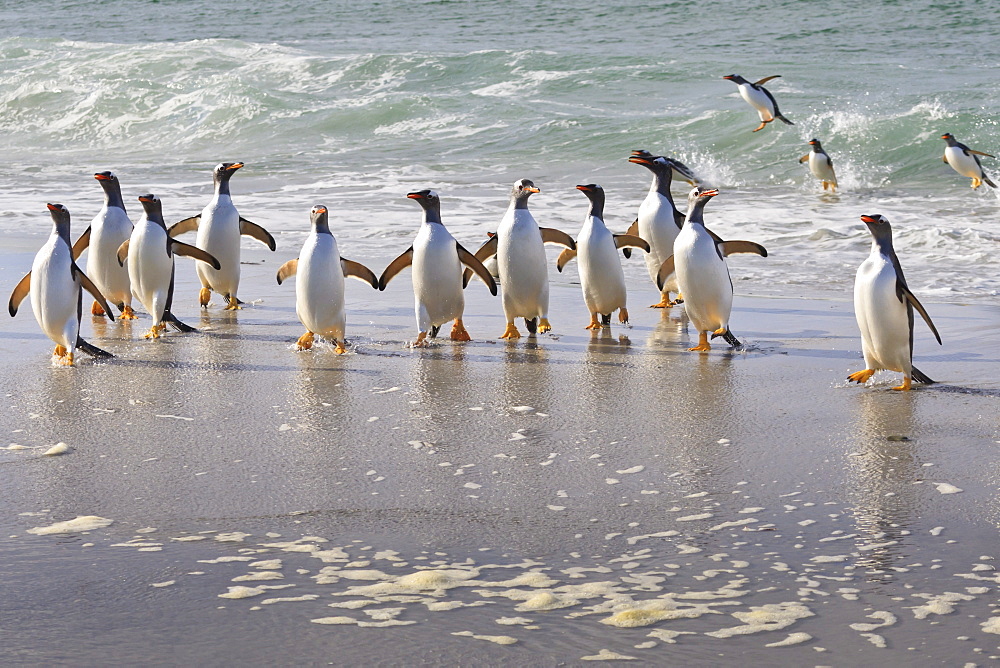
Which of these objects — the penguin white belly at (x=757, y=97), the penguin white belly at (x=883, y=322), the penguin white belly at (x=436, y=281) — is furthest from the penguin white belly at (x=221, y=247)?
the penguin white belly at (x=757, y=97)

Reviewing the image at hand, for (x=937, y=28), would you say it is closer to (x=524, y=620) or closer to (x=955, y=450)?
(x=955, y=450)

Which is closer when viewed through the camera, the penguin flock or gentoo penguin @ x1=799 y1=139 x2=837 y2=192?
A: the penguin flock

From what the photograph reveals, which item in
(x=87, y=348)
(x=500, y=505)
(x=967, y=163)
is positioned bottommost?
(x=500, y=505)

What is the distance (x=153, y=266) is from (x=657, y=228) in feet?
9.73

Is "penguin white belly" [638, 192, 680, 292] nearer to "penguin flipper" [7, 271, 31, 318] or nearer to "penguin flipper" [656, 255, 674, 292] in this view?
"penguin flipper" [656, 255, 674, 292]

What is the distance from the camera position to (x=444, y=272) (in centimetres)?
638

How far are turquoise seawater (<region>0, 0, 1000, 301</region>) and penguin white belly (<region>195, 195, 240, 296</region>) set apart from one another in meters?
1.94

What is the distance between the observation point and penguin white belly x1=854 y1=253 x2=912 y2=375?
5242 mm

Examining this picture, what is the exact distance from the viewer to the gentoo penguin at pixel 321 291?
20.1ft

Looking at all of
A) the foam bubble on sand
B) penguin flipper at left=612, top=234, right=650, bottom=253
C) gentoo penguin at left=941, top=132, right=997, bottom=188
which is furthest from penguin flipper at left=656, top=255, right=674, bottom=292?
gentoo penguin at left=941, top=132, right=997, bottom=188

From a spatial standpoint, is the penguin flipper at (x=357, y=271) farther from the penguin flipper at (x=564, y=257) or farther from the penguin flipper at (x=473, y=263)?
the penguin flipper at (x=564, y=257)

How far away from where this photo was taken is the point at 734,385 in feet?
17.6

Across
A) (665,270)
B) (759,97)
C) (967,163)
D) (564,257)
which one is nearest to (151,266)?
(564,257)

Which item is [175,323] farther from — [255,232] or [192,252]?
[255,232]
